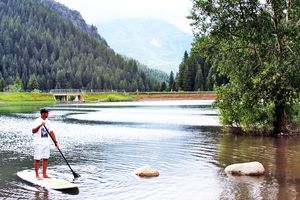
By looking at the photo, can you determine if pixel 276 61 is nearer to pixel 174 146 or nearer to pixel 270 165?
pixel 174 146

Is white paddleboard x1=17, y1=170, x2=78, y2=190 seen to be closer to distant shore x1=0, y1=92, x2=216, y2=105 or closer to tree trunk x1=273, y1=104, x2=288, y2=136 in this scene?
tree trunk x1=273, y1=104, x2=288, y2=136

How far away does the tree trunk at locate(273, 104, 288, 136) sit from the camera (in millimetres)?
41406

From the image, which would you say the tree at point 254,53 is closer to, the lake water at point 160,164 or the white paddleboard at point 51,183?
the lake water at point 160,164

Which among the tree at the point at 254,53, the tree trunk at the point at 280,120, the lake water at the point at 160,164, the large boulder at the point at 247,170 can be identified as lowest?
the lake water at the point at 160,164

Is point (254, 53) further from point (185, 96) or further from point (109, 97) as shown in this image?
point (109, 97)

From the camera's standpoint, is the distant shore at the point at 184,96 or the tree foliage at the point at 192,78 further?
the tree foliage at the point at 192,78

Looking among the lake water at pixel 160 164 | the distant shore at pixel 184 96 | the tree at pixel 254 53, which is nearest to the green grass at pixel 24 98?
the distant shore at pixel 184 96

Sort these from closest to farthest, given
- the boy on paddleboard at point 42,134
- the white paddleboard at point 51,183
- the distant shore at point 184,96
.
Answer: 1. the white paddleboard at point 51,183
2. the boy on paddleboard at point 42,134
3. the distant shore at point 184,96

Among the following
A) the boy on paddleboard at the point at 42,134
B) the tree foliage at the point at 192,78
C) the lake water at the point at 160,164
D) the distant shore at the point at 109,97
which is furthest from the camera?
the tree foliage at the point at 192,78

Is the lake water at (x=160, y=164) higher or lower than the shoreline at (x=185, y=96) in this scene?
lower

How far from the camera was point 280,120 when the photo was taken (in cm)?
4188

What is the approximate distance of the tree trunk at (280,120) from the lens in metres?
41.4

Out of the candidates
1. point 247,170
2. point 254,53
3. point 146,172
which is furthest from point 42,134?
point 254,53

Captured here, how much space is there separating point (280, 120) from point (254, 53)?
6.54 m
